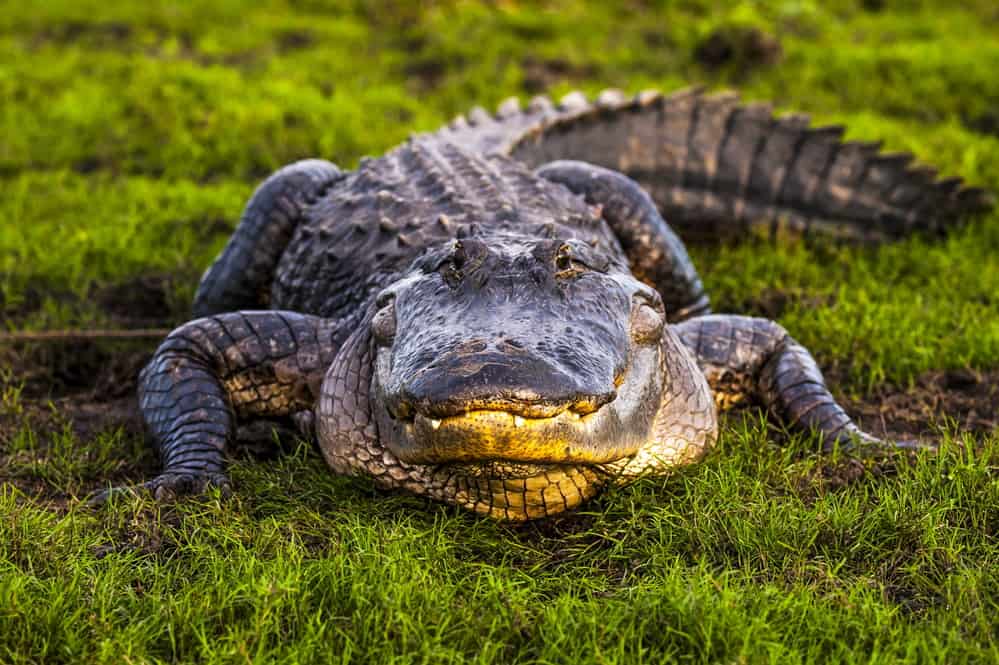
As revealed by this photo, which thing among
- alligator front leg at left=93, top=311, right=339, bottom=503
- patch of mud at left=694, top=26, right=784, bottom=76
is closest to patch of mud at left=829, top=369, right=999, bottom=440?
alligator front leg at left=93, top=311, right=339, bottom=503

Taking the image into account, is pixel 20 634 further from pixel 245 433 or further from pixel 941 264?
pixel 941 264

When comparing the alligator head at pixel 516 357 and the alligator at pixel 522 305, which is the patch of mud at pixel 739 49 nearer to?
the alligator at pixel 522 305

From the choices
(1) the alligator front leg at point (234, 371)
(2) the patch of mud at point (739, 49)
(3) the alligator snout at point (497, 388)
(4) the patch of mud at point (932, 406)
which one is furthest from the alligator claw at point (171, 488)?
(2) the patch of mud at point (739, 49)

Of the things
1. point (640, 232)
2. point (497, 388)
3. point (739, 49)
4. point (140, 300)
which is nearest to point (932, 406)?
point (640, 232)

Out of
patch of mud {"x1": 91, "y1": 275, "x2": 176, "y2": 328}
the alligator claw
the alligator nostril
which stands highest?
the alligator nostril

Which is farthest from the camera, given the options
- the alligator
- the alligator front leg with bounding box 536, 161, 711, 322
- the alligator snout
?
the alligator front leg with bounding box 536, 161, 711, 322

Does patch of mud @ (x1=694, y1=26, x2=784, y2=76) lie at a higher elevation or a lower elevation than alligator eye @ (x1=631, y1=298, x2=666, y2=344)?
lower

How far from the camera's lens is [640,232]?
15.5 feet

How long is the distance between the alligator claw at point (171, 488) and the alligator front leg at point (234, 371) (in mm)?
245

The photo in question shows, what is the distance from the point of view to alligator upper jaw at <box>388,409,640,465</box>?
2590 millimetres

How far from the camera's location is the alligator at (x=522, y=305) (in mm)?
2760

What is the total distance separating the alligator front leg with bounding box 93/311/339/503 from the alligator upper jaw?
107 centimetres

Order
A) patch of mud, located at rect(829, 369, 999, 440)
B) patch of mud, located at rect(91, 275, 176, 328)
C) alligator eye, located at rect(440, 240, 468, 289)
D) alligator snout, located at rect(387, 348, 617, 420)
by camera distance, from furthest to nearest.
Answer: patch of mud, located at rect(91, 275, 176, 328) < patch of mud, located at rect(829, 369, 999, 440) < alligator eye, located at rect(440, 240, 468, 289) < alligator snout, located at rect(387, 348, 617, 420)

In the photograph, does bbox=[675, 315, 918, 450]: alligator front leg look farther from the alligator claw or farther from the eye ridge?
the alligator claw
